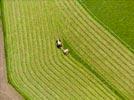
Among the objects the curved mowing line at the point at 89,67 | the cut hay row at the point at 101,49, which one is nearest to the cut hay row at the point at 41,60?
the curved mowing line at the point at 89,67

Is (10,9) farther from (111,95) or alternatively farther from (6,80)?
(111,95)

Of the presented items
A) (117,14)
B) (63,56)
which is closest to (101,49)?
(63,56)

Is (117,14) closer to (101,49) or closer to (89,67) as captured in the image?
(101,49)

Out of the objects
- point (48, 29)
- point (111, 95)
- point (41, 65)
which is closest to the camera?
point (111, 95)

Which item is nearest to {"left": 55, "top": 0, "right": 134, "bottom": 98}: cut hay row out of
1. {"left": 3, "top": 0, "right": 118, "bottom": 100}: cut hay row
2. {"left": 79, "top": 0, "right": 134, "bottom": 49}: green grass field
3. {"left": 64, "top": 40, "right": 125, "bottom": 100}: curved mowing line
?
{"left": 64, "top": 40, "right": 125, "bottom": 100}: curved mowing line

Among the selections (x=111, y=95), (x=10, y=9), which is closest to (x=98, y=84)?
(x=111, y=95)

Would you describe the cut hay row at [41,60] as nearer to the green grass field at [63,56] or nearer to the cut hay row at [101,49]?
the green grass field at [63,56]
